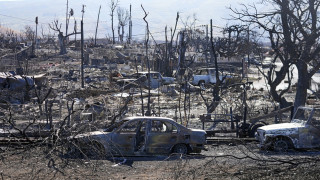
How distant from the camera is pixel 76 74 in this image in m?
43.8

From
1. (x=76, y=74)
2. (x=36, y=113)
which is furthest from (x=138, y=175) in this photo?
(x=76, y=74)

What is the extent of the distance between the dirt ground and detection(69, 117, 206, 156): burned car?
2.64 ft

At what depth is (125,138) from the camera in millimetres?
15055

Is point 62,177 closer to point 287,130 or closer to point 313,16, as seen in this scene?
point 287,130

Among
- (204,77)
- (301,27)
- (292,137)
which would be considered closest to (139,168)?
(292,137)

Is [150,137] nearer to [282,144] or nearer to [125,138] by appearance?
[125,138]

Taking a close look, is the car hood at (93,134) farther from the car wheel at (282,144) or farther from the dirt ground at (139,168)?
the car wheel at (282,144)

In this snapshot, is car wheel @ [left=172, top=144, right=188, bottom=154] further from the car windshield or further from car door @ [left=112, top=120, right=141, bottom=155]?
the car windshield

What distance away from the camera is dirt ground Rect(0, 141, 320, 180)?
450 inches

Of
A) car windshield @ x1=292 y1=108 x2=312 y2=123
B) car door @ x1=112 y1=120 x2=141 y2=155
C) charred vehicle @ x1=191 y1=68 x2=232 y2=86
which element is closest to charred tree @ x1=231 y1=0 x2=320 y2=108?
car windshield @ x1=292 y1=108 x2=312 y2=123

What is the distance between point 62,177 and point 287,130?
7.43 m

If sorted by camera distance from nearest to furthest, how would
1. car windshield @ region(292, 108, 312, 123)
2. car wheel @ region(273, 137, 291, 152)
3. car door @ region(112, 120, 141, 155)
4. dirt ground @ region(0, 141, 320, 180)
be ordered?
dirt ground @ region(0, 141, 320, 180), car door @ region(112, 120, 141, 155), car wheel @ region(273, 137, 291, 152), car windshield @ region(292, 108, 312, 123)

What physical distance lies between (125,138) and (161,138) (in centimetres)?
107

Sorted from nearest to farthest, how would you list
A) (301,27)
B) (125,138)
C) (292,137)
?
(125,138) → (292,137) → (301,27)
